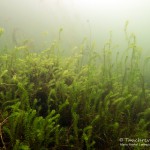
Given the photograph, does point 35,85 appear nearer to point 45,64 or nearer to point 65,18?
point 45,64

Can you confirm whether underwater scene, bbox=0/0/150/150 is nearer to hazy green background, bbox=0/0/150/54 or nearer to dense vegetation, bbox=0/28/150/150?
dense vegetation, bbox=0/28/150/150

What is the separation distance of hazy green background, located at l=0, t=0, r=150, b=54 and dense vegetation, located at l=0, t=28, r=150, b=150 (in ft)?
8.49

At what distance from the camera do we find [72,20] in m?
5.82

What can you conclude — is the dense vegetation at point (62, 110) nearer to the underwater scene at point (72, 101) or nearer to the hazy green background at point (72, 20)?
the underwater scene at point (72, 101)

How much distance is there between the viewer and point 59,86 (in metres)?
2.05

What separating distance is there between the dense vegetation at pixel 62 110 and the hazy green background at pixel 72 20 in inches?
102

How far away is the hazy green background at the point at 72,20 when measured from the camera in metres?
5.32

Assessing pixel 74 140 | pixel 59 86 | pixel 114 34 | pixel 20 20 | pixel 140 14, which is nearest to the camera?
pixel 74 140

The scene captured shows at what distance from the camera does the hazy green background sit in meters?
5.32

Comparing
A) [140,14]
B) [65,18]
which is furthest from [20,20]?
[140,14]

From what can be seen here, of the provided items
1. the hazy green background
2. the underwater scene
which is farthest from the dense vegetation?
the hazy green background

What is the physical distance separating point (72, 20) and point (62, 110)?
4.28 metres

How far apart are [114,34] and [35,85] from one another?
14.3 ft

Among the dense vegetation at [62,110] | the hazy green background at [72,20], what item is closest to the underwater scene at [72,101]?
the dense vegetation at [62,110]
